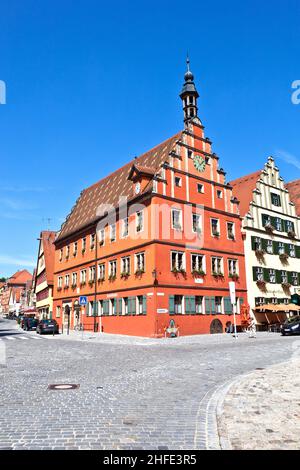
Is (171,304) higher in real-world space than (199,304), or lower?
lower

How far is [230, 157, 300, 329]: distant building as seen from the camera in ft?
121

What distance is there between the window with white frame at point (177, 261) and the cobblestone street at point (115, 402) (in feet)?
52.0

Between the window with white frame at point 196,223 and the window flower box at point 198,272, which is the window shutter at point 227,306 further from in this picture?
the window with white frame at point 196,223

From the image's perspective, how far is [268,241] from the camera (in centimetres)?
3953

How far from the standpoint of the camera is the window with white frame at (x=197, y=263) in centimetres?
3194

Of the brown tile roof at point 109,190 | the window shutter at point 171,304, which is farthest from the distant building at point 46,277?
the window shutter at point 171,304

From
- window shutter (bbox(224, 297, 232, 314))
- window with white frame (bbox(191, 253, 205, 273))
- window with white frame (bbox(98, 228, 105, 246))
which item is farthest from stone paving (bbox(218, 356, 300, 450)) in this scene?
window with white frame (bbox(98, 228, 105, 246))

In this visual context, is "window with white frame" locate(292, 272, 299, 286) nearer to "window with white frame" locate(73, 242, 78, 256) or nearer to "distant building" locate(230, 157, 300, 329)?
"distant building" locate(230, 157, 300, 329)

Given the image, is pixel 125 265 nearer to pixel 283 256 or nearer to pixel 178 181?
pixel 178 181

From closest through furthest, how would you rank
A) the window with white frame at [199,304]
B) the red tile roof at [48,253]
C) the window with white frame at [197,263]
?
the window with white frame at [199,304] → the window with white frame at [197,263] → the red tile roof at [48,253]

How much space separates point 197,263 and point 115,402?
24.8m

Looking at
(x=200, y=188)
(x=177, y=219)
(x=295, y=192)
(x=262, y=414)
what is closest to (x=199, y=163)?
(x=200, y=188)

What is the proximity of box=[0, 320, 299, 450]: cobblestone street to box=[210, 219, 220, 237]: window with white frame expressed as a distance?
20039 mm
